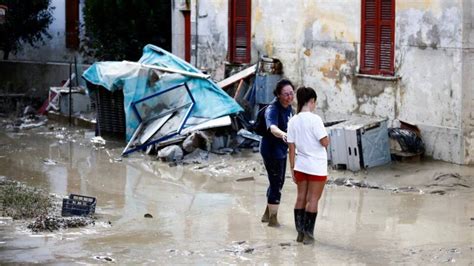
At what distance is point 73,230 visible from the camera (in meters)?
10.5

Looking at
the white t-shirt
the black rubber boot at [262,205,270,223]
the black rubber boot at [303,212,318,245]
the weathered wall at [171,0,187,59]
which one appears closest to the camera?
the white t-shirt

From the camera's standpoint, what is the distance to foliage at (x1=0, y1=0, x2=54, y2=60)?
25922mm

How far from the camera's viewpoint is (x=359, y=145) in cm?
1464

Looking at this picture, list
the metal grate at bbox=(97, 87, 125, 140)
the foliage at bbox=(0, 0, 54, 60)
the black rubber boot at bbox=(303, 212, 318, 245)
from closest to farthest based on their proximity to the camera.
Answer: the black rubber boot at bbox=(303, 212, 318, 245)
the metal grate at bbox=(97, 87, 125, 140)
the foliage at bbox=(0, 0, 54, 60)

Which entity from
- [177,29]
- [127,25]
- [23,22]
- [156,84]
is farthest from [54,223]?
[23,22]

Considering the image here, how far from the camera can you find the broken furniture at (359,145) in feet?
48.0

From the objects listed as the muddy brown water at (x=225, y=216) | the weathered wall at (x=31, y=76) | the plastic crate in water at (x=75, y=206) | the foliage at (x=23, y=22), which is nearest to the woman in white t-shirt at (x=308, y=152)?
the muddy brown water at (x=225, y=216)

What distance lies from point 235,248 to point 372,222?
2249mm

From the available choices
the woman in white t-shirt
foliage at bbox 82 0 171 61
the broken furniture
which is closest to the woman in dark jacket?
the woman in white t-shirt

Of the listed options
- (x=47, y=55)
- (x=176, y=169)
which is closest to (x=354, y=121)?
(x=176, y=169)

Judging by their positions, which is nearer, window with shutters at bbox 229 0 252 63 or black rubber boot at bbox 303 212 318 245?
black rubber boot at bbox 303 212 318 245

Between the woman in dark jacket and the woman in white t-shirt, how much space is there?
0.53 metres

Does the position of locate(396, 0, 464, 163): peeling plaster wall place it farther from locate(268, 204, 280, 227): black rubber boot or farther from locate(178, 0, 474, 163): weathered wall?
locate(268, 204, 280, 227): black rubber boot

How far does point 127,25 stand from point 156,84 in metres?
6.34
